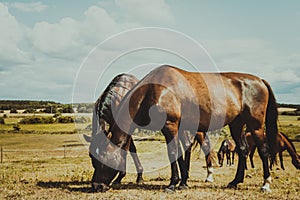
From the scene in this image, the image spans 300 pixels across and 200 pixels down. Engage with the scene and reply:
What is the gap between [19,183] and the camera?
32.7 feet

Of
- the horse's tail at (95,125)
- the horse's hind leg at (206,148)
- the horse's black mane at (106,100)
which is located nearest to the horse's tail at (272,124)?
the horse's hind leg at (206,148)

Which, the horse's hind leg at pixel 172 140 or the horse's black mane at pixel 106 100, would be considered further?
the horse's black mane at pixel 106 100

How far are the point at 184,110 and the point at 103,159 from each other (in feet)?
7.68

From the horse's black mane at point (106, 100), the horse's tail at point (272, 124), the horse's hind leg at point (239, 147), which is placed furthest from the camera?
the horse's tail at point (272, 124)

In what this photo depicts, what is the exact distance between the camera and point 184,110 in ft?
28.5

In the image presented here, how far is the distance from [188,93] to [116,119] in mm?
1919

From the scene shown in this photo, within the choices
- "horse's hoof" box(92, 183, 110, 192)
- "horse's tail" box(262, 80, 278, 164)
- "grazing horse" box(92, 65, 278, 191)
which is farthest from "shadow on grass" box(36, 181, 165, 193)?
"horse's tail" box(262, 80, 278, 164)

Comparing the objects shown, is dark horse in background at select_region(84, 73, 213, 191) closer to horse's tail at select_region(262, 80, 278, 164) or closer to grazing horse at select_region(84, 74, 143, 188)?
grazing horse at select_region(84, 74, 143, 188)

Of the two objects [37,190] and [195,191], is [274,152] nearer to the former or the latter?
[195,191]

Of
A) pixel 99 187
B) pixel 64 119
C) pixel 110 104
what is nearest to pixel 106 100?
pixel 110 104

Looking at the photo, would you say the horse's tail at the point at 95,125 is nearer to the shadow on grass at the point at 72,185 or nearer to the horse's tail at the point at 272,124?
the shadow on grass at the point at 72,185

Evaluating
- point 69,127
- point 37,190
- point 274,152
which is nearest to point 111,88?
point 37,190

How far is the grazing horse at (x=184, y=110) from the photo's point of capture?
325 inches

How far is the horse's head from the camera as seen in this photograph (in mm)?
8047
